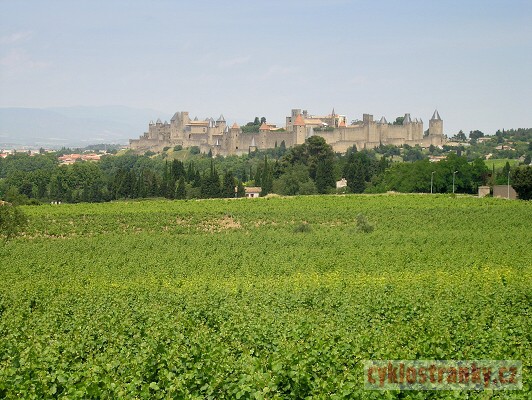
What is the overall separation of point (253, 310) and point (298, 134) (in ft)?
474

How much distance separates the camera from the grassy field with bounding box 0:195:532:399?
11094 mm

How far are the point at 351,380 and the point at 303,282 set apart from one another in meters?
12.2

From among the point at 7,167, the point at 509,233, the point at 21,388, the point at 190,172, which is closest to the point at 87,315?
the point at 21,388

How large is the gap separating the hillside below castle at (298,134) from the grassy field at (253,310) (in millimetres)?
120711

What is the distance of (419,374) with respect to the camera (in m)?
11.2

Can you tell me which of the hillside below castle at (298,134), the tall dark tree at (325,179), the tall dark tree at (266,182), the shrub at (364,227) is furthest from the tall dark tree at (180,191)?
the hillside below castle at (298,134)

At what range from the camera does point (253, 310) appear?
1730 cm

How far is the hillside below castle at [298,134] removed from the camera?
6393 inches

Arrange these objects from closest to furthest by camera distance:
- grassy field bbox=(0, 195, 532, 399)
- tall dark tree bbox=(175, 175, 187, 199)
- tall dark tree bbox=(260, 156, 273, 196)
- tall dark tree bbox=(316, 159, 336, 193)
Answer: grassy field bbox=(0, 195, 532, 399), tall dark tree bbox=(175, 175, 187, 199), tall dark tree bbox=(260, 156, 273, 196), tall dark tree bbox=(316, 159, 336, 193)

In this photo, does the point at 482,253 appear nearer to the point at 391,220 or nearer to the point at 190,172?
the point at 391,220

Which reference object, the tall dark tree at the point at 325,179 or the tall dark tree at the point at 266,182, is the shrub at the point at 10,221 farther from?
the tall dark tree at the point at 325,179

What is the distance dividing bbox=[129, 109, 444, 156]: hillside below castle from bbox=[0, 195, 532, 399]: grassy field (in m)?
121

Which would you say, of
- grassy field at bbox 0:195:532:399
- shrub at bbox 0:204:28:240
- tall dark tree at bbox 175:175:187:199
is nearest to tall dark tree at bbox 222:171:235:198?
tall dark tree at bbox 175:175:187:199

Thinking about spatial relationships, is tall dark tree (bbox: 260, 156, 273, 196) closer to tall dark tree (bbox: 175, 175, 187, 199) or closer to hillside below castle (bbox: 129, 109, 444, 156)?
tall dark tree (bbox: 175, 175, 187, 199)
